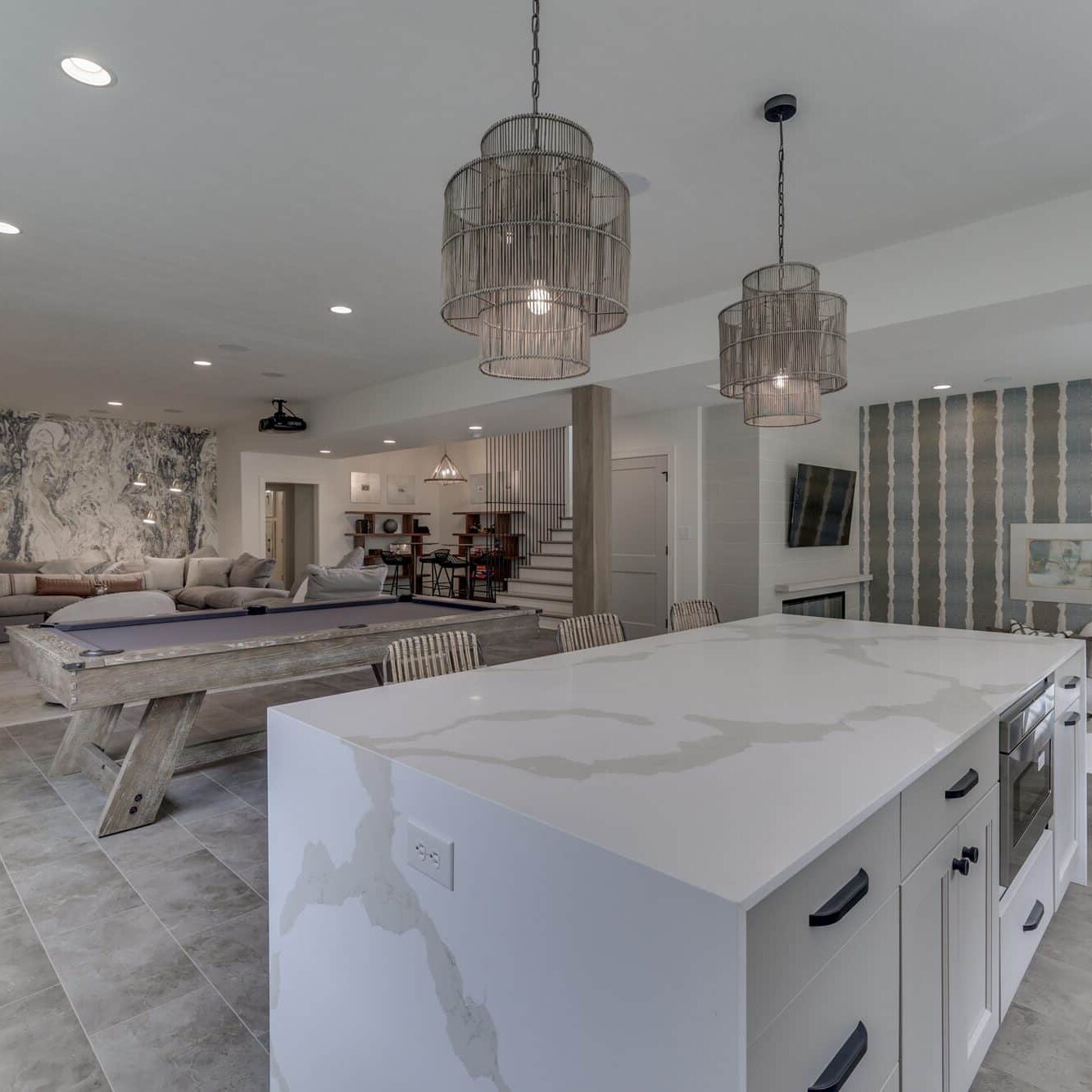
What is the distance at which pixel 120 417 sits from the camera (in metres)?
8.88

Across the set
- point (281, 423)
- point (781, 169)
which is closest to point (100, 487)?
point (281, 423)

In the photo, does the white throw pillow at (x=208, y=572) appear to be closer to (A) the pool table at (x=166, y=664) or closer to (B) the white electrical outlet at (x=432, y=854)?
(A) the pool table at (x=166, y=664)

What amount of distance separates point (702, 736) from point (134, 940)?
194 cm

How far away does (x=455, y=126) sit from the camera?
2.51m

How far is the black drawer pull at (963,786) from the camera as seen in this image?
1.36 m

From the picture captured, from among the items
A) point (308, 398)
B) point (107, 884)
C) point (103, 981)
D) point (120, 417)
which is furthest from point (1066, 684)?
point (120, 417)

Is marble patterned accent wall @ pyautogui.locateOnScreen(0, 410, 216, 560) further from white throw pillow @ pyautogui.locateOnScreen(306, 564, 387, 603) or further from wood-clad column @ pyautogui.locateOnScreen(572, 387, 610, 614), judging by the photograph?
wood-clad column @ pyautogui.locateOnScreen(572, 387, 610, 614)

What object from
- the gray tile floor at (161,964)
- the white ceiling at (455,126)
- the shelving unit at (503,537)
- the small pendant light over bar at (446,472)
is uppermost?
the white ceiling at (455,126)

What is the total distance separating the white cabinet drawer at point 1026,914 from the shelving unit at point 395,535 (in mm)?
10190

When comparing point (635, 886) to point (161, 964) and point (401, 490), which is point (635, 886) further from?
point (401, 490)

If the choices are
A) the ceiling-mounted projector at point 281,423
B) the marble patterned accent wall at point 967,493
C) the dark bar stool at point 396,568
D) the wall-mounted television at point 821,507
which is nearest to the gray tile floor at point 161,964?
the wall-mounted television at point 821,507

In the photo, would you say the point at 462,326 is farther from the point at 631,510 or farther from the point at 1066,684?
the point at 631,510

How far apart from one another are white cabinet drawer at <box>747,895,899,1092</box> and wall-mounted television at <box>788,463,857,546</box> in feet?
17.9

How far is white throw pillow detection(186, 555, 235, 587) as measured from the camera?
8578 mm
